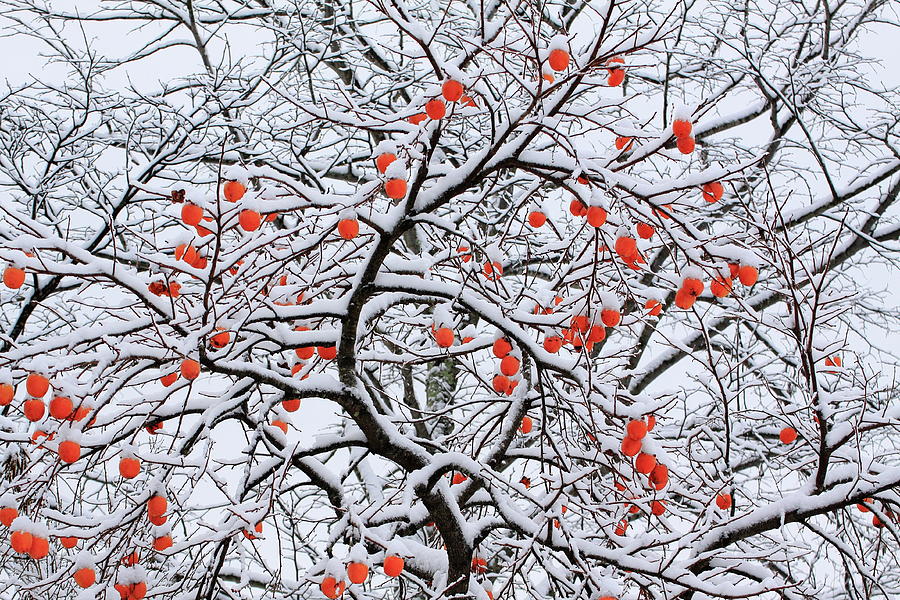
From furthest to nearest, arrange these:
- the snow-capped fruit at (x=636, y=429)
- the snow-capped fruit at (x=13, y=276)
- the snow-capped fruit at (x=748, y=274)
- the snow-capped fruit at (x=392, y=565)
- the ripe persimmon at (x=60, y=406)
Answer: the snow-capped fruit at (x=392, y=565), the snow-capped fruit at (x=636, y=429), the snow-capped fruit at (x=748, y=274), the ripe persimmon at (x=60, y=406), the snow-capped fruit at (x=13, y=276)

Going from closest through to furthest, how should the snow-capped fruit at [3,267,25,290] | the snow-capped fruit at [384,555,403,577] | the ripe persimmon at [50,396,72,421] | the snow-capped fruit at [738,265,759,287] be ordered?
the snow-capped fruit at [3,267,25,290]
the ripe persimmon at [50,396,72,421]
the snow-capped fruit at [738,265,759,287]
the snow-capped fruit at [384,555,403,577]

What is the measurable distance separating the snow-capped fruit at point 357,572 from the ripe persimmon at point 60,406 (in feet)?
3.44

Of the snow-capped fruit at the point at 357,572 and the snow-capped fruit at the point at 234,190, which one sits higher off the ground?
the snow-capped fruit at the point at 234,190

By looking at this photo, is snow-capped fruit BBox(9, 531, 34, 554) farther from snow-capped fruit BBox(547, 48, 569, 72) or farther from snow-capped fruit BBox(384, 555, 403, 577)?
snow-capped fruit BBox(547, 48, 569, 72)

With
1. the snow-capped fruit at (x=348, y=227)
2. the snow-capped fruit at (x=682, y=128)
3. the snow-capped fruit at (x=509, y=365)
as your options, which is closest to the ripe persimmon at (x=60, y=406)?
the snow-capped fruit at (x=348, y=227)

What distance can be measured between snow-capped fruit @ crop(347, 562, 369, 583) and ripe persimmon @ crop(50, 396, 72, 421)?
1047 millimetres

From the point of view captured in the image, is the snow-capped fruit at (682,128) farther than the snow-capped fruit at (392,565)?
No

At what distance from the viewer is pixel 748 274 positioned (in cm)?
255

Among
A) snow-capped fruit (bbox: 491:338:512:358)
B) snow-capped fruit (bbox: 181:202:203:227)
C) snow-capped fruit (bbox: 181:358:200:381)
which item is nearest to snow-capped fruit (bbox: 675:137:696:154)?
snow-capped fruit (bbox: 491:338:512:358)

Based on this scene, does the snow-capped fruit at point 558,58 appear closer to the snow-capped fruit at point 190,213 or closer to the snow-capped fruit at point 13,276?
the snow-capped fruit at point 190,213

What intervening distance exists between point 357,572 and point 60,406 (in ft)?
3.59

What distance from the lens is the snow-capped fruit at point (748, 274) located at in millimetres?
2531

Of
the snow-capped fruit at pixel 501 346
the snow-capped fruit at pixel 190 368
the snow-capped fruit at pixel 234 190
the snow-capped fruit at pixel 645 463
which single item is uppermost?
the snow-capped fruit at pixel 234 190

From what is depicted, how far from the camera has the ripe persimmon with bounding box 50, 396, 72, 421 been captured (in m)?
2.43
